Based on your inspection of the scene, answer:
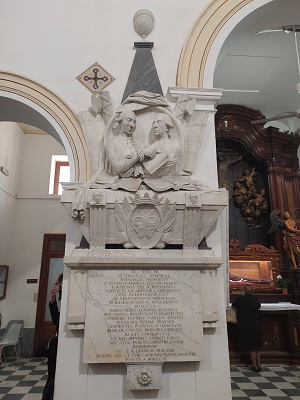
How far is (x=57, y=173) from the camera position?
24.8ft

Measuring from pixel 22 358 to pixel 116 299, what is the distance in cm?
495

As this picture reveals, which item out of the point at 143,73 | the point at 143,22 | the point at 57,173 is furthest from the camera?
the point at 57,173

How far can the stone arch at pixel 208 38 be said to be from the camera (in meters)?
3.22

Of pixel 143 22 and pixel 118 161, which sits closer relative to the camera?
pixel 118 161

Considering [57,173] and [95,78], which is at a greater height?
[57,173]

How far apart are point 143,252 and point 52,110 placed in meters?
1.66

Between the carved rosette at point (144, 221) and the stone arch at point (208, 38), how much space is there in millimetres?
1327

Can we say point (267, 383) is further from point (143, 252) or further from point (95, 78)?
point (95, 78)

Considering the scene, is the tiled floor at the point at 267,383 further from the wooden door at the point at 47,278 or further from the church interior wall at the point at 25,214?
the church interior wall at the point at 25,214

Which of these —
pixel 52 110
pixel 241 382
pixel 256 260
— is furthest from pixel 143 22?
pixel 256 260

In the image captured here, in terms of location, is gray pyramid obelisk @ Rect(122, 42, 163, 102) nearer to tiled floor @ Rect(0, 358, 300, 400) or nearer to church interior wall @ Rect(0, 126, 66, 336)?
tiled floor @ Rect(0, 358, 300, 400)

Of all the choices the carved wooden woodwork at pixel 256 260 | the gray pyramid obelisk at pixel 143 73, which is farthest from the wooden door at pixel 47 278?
the gray pyramid obelisk at pixel 143 73

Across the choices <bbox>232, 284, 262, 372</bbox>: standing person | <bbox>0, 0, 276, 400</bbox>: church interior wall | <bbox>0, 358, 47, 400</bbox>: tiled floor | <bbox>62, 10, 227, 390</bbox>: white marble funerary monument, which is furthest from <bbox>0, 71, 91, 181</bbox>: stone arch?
<bbox>232, 284, 262, 372</bbox>: standing person

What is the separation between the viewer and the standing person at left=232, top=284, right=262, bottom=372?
503cm
